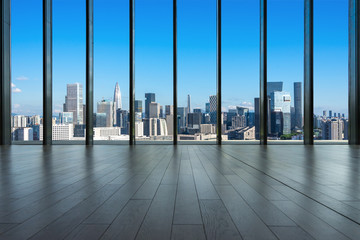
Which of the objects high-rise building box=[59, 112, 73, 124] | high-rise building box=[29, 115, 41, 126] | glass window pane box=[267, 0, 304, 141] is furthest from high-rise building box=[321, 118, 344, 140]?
high-rise building box=[29, 115, 41, 126]

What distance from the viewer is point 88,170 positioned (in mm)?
2711

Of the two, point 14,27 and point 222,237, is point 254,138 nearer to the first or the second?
point 222,237

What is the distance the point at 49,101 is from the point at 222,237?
6.55m

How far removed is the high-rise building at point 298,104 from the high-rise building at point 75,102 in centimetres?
555

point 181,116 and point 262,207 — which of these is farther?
point 181,116

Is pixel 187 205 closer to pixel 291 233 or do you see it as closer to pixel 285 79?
pixel 291 233

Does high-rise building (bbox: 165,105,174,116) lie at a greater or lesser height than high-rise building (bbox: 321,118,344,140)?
greater

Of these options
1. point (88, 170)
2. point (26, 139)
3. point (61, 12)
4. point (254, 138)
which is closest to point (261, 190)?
point (88, 170)

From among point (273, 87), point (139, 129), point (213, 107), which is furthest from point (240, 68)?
point (139, 129)

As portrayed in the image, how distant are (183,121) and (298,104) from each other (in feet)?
9.83

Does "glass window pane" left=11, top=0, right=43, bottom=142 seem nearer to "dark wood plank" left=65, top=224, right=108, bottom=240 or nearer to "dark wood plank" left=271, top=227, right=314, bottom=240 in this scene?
"dark wood plank" left=65, top=224, right=108, bottom=240

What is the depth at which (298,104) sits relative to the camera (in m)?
6.42

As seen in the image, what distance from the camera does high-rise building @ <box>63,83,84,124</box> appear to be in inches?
258

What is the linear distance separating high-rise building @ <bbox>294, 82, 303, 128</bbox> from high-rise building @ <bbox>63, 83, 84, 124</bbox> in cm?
555
